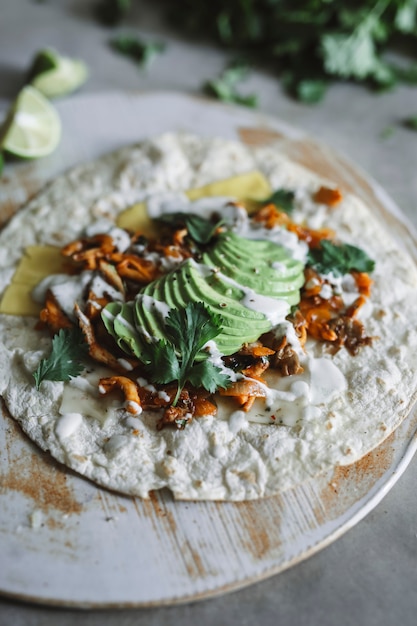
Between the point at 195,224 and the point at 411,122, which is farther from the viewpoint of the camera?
the point at 411,122

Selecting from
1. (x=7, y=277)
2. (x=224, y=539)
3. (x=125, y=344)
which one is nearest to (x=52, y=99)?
(x=7, y=277)

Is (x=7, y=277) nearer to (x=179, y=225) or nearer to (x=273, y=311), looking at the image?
(x=179, y=225)

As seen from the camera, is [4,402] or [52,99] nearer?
[4,402]

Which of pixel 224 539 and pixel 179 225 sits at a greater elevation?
pixel 179 225

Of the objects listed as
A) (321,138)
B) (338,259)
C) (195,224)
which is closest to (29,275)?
(195,224)

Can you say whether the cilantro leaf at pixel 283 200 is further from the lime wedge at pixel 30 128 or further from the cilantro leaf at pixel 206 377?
the lime wedge at pixel 30 128

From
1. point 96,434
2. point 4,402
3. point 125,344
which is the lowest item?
point 4,402

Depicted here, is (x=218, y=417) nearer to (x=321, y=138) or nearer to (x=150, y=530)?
(x=150, y=530)
